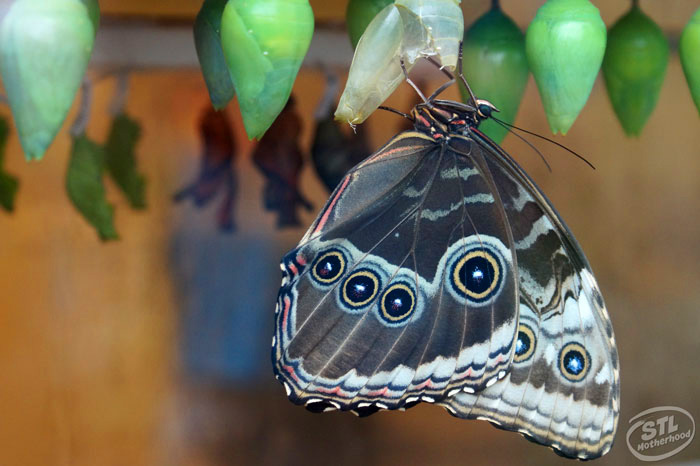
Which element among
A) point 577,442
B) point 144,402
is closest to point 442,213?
point 577,442

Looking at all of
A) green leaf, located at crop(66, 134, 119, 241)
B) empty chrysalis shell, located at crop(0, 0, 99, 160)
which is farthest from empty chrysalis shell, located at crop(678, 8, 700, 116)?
green leaf, located at crop(66, 134, 119, 241)

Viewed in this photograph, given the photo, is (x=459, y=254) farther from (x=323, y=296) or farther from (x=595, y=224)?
(x=595, y=224)

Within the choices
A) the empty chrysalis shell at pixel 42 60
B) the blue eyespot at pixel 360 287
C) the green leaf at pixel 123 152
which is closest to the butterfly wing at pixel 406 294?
the blue eyespot at pixel 360 287

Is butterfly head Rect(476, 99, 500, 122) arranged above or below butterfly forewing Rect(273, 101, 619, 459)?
above

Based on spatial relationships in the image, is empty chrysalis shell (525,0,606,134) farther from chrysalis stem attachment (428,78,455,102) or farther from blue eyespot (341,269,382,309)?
blue eyespot (341,269,382,309)

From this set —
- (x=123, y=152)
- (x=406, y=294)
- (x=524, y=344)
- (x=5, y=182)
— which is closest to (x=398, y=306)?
(x=406, y=294)

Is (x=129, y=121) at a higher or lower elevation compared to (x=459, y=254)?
lower
